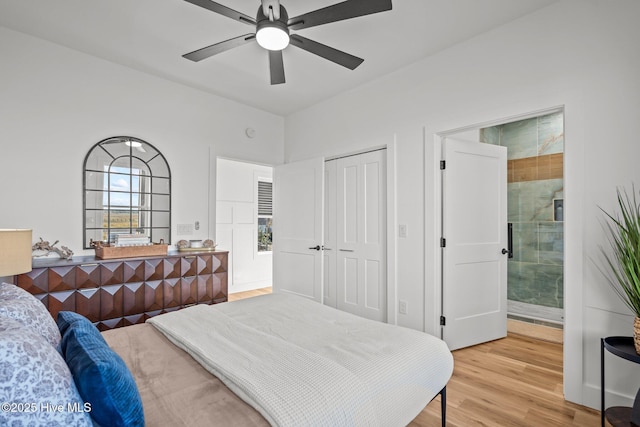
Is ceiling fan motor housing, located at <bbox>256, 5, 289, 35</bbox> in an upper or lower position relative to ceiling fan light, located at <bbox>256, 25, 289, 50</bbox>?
upper

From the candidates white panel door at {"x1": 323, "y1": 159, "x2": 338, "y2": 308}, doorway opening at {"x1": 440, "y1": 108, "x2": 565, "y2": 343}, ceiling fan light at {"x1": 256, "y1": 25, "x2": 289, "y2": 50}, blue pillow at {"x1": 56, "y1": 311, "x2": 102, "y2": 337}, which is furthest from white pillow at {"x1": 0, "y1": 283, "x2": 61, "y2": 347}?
doorway opening at {"x1": 440, "y1": 108, "x2": 565, "y2": 343}

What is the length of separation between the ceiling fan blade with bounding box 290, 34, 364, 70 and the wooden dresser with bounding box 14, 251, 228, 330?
224 centimetres

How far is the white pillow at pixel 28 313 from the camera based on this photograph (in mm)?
1155

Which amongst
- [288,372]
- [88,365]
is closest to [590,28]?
[288,372]

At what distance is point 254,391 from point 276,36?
1864 mm

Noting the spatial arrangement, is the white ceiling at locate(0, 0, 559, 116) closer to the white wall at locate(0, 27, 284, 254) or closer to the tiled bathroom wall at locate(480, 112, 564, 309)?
the white wall at locate(0, 27, 284, 254)

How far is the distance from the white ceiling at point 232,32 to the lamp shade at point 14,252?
5.56ft

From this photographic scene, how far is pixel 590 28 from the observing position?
2176mm

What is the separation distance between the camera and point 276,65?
233 centimetres

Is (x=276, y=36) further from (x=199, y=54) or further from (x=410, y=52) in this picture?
(x=410, y=52)

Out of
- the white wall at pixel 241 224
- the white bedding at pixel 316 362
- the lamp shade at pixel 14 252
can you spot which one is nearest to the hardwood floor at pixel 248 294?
the white wall at pixel 241 224

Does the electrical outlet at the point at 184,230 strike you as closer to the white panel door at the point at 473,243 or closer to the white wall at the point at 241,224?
the white wall at the point at 241,224

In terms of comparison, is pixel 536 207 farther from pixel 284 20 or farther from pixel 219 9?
pixel 219 9

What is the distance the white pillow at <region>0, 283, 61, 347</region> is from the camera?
1.16m
